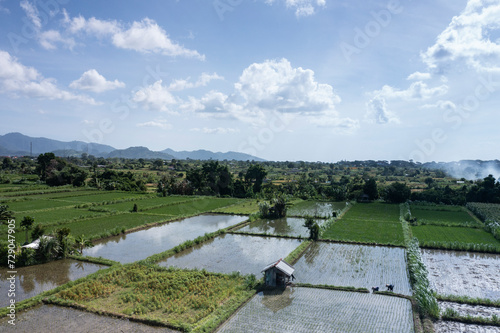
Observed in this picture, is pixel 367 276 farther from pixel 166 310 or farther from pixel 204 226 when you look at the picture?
pixel 204 226

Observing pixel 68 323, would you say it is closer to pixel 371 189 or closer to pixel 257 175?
pixel 371 189

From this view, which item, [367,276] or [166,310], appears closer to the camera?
[166,310]

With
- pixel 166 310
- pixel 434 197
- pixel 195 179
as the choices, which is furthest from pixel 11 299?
pixel 434 197

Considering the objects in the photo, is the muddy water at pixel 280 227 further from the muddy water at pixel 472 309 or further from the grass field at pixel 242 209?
the muddy water at pixel 472 309

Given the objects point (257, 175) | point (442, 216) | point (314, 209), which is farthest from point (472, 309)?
point (257, 175)

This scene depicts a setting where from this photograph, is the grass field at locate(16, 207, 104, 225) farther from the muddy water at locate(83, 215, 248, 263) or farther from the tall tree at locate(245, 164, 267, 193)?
the tall tree at locate(245, 164, 267, 193)

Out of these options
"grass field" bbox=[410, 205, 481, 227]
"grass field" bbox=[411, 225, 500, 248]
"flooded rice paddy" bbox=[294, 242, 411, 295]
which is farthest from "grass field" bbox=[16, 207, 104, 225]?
"grass field" bbox=[410, 205, 481, 227]
